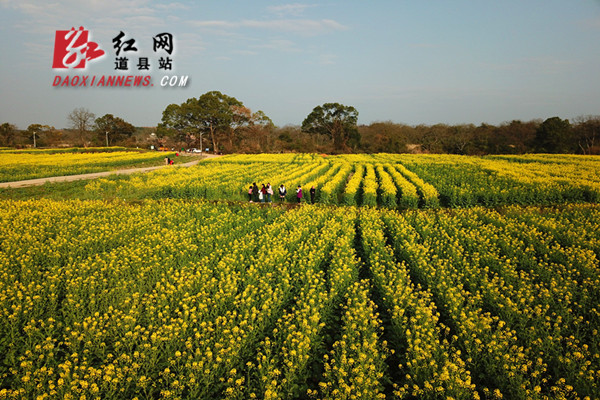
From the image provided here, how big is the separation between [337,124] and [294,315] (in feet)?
218

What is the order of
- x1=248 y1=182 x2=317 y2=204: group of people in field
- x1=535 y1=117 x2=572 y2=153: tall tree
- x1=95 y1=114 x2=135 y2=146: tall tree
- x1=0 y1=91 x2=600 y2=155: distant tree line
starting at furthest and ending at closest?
x1=95 y1=114 x2=135 y2=146: tall tree
x1=0 y1=91 x2=600 y2=155: distant tree line
x1=535 y1=117 x2=572 y2=153: tall tree
x1=248 y1=182 x2=317 y2=204: group of people in field

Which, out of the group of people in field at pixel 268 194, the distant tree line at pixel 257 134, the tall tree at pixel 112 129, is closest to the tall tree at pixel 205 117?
the distant tree line at pixel 257 134

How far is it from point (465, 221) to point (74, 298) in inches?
491

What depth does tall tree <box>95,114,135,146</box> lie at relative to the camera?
7525cm

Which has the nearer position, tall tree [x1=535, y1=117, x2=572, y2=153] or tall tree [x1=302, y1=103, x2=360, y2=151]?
tall tree [x1=535, y1=117, x2=572, y2=153]

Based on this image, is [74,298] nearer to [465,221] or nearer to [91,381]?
[91,381]

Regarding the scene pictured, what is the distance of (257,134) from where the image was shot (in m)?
73.6

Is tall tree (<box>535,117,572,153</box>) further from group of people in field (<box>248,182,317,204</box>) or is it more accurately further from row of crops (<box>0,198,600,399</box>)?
group of people in field (<box>248,182,317,204</box>)

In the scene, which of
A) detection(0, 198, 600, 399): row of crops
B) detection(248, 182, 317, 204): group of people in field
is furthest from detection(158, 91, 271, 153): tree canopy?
detection(0, 198, 600, 399): row of crops

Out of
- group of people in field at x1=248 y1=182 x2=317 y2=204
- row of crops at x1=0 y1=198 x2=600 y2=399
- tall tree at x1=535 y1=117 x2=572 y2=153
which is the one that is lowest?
row of crops at x1=0 y1=198 x2=600 y2=399

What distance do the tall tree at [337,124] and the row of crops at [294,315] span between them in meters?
58.3

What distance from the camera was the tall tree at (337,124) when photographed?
68.6m

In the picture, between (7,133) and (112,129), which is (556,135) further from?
(7,133)

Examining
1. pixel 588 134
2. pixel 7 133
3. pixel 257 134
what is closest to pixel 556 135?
pixel 588 134
